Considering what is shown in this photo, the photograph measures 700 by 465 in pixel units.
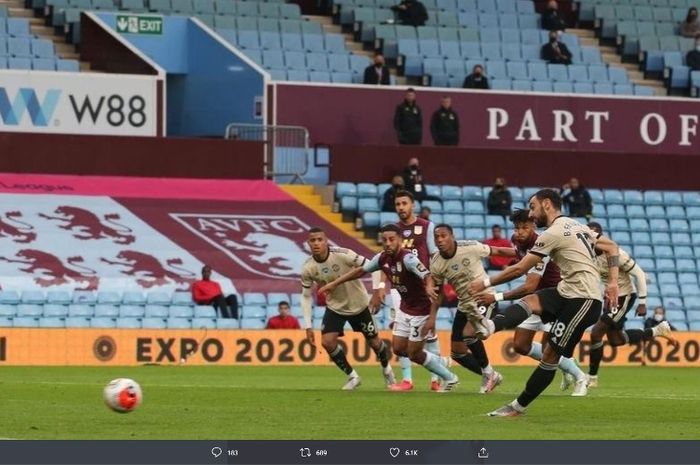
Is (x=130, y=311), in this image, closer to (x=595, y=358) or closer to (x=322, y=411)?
(x=595, y=358)

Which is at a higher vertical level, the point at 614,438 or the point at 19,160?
the point at 614,438

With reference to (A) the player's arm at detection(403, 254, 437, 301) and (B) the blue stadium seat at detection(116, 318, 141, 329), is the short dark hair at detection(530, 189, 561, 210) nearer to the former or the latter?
(A) the player's arm at detection(403, 254, 437, 301)

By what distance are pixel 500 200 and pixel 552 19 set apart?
7068 millimetres

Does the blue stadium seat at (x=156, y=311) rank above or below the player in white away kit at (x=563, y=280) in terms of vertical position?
below

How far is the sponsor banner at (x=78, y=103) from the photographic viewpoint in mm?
36719

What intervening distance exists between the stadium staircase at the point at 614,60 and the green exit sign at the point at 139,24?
34.6ft

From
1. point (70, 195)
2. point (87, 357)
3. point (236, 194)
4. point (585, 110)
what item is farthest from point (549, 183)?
point (87, 357)

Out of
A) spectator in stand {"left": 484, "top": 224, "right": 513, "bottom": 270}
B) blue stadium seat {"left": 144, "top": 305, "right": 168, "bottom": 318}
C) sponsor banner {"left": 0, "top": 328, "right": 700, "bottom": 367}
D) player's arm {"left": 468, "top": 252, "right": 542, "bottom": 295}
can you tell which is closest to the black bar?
player's arm {"left": 468, "top": 252, "right": 542, "bottom": 295}

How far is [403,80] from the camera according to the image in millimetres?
40562

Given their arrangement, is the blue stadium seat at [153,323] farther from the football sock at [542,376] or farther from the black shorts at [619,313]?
the football sock at [542,376]

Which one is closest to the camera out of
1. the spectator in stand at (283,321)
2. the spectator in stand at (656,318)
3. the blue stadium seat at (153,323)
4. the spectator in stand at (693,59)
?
the spectator in stand at (283,321)

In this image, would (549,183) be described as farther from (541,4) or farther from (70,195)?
(70,195)

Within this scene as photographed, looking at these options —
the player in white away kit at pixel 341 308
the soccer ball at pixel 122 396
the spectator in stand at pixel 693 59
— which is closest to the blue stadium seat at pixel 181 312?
the player in white away kit at pixel 341 308

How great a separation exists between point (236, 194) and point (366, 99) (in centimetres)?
356
